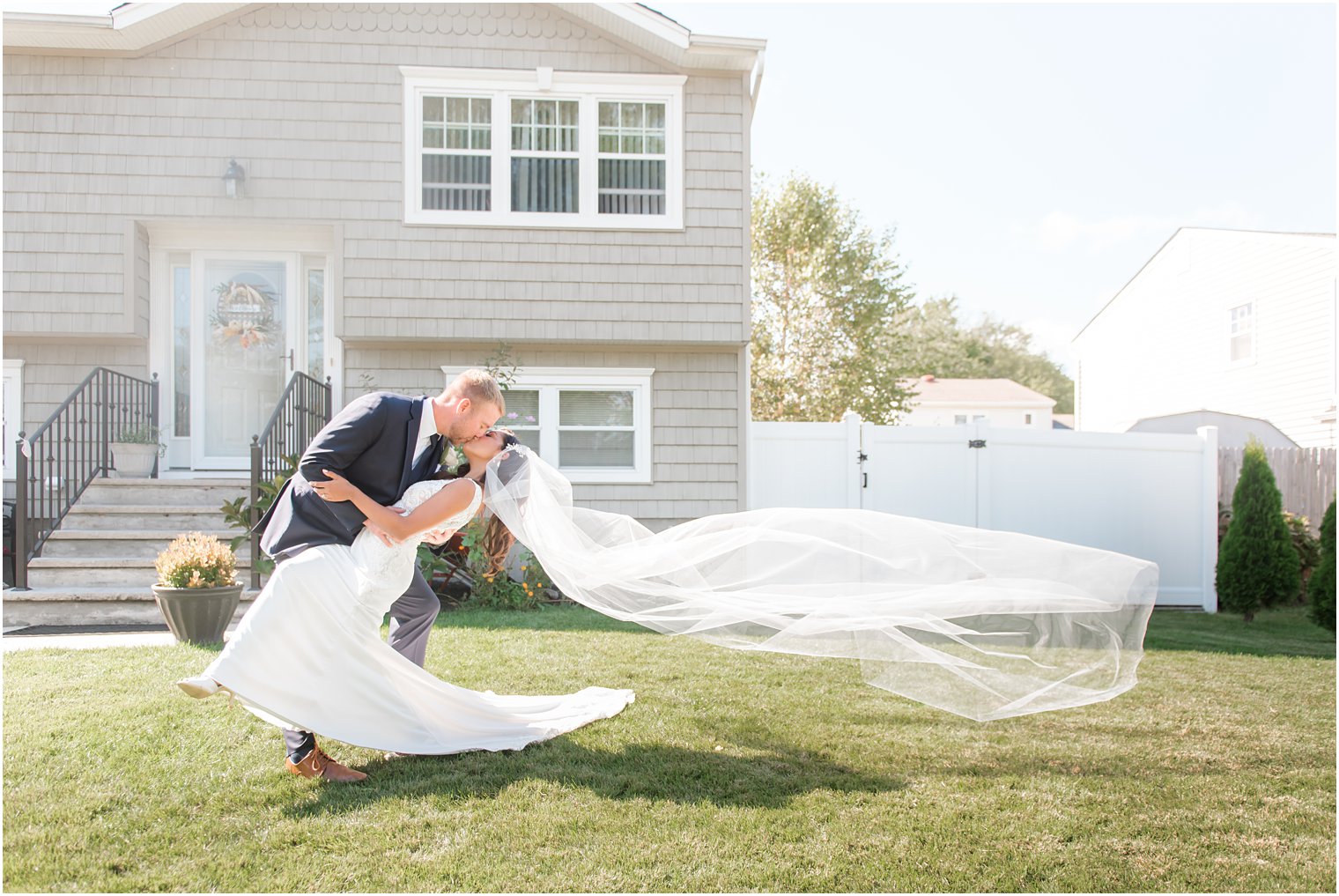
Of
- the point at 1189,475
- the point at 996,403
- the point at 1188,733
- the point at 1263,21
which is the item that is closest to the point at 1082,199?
the point at 996,403

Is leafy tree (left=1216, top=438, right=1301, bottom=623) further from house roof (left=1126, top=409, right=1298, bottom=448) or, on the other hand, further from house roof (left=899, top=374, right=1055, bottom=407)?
house roof (left=899, top=374, right=1055, bottom=407)

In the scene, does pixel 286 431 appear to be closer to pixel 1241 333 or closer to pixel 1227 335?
pixel 1241 333

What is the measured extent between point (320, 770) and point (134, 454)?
7.83 meters

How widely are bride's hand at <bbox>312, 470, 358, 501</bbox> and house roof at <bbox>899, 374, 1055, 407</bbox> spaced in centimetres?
3776

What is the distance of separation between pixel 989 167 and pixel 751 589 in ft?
143

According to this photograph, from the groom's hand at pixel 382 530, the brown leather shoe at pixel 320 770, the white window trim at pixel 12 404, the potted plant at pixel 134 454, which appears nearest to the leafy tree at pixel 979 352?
the potted plant at pixel 134 454

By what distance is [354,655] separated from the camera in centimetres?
403

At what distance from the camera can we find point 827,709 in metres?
5.38

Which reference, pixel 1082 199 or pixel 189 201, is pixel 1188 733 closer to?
pixel 189 201

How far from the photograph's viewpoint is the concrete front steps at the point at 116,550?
836 cm

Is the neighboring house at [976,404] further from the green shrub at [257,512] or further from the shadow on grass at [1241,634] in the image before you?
the green shrub at [257,512]

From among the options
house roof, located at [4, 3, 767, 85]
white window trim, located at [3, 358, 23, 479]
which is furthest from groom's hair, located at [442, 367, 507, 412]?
white window trim, located at [3, 358, 23, 479]

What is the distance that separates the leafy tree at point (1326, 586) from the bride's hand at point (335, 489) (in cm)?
1000

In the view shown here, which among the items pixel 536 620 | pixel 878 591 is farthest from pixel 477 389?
pixel 536 620
